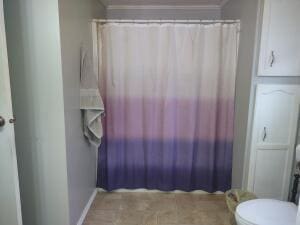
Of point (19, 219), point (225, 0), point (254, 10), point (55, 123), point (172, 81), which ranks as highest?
point (225, 0)

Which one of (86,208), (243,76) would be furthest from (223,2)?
(86,208)

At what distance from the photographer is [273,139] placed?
2111 mm

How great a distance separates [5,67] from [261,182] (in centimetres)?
218

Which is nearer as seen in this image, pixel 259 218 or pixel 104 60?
pixel 259 218

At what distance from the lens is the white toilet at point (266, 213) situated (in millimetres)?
1472

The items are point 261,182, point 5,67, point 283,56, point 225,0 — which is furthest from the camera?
point 225,0

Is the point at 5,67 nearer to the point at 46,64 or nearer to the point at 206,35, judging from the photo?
the point at 46,64

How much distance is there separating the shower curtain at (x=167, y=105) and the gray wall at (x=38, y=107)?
32.2 inches

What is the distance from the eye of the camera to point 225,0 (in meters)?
2.80

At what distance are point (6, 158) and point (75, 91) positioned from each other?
0.70m

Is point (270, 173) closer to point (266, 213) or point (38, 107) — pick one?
point (266, 213)

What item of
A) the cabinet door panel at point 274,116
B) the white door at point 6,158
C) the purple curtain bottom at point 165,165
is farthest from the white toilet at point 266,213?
the white door at point 6,158

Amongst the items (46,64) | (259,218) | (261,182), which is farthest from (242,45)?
(46,64)

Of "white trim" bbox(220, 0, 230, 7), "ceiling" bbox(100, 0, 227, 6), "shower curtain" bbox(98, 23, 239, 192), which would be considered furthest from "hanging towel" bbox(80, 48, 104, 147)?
"white trim" bbox(220, 0, 230, 7)
